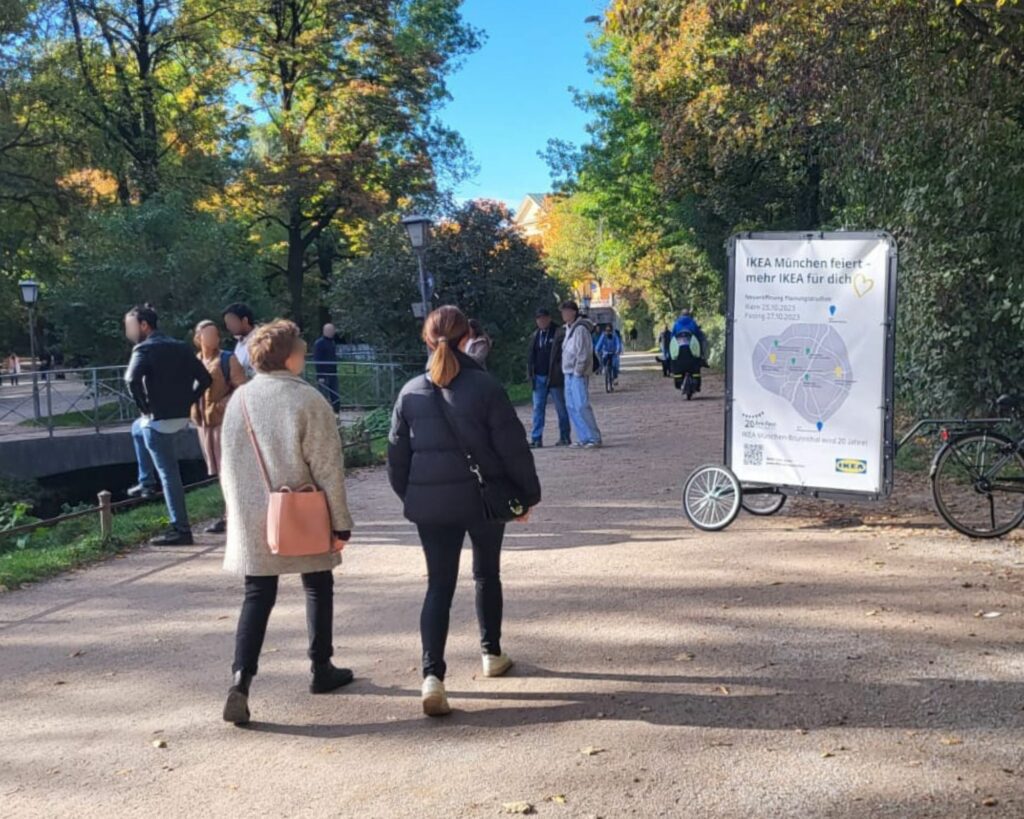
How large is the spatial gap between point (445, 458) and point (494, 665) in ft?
3.69

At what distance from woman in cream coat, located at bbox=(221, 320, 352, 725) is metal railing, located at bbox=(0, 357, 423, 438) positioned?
623 inches

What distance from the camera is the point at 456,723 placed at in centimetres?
456

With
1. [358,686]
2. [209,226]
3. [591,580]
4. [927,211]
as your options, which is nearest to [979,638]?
[591,580]

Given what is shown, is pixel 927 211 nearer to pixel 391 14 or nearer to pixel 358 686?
pixel 358 686

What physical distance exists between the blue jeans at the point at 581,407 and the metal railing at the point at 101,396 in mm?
7545

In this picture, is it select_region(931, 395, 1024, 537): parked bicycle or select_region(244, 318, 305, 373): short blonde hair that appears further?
select_region(931, 395, 1024, 537): parked bicycle

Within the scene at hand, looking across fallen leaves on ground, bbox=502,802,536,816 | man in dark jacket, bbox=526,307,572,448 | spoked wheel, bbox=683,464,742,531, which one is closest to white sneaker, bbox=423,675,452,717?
fallen leaves on ground, bbox=502,802,536,816

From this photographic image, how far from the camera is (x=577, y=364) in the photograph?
44.3 feet

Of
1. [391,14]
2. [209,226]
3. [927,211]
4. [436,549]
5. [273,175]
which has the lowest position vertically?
[436,549]

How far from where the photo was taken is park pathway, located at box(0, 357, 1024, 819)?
12.7ft

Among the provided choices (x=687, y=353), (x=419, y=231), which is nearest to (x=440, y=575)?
(x=419, y=231)

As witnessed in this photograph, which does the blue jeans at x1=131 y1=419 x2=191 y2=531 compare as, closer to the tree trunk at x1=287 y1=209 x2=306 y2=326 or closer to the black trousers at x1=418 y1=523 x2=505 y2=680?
the black trousers at x1=418 y1=523 x2=505 y2=680

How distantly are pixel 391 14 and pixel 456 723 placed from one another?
34.7 metres

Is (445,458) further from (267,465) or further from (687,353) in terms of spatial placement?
(687,353)
